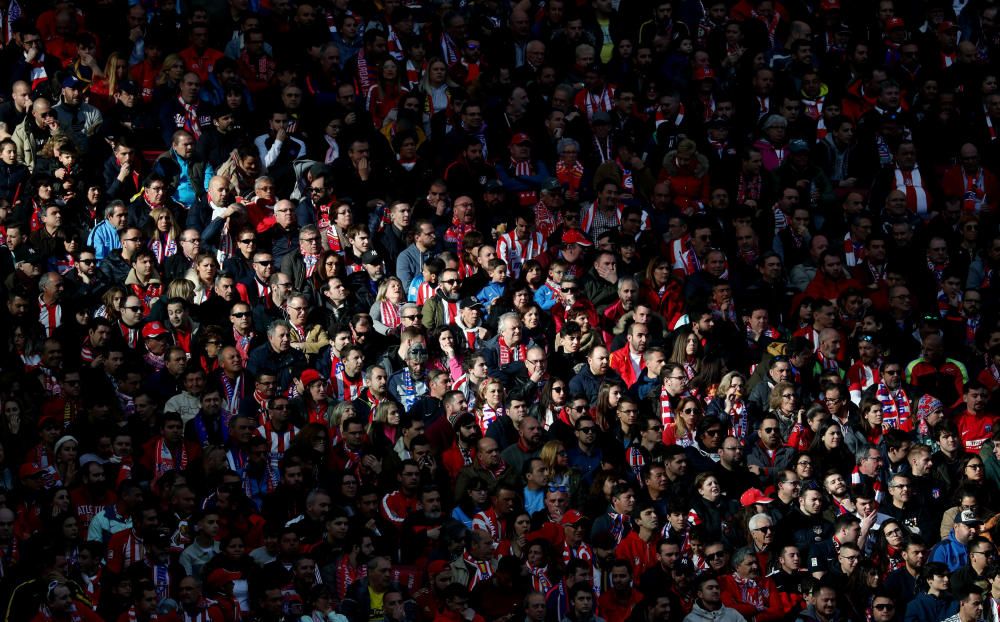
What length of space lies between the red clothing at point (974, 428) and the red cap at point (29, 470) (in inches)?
302

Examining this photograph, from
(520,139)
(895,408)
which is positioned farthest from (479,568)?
(520,139)

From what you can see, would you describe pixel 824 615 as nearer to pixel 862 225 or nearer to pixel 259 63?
pixel 862 225

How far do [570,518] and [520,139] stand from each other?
528 cm

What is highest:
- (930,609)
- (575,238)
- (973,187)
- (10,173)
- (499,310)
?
(10,173)

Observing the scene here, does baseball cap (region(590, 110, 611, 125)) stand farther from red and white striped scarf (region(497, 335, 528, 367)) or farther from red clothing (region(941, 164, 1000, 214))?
red and white striped scarf (region(497, 335, 528, 367))

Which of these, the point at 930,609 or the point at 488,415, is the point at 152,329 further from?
the point at 930,609

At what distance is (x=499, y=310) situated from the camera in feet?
61.1

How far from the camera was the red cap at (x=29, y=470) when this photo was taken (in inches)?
642

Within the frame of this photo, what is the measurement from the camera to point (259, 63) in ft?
69.0

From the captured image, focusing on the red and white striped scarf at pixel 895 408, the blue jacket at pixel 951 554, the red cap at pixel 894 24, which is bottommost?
the blue jacket at pixel 951 554

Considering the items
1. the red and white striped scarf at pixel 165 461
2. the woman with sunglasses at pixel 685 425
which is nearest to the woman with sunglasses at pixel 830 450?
the woman with sunglasses at pixel 685 425

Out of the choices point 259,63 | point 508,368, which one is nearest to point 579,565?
point 508,368

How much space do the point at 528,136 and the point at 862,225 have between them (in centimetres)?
333

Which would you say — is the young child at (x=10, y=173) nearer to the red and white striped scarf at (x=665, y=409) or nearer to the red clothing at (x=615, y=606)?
the red and white striped scarf at (x=665, y=409)
